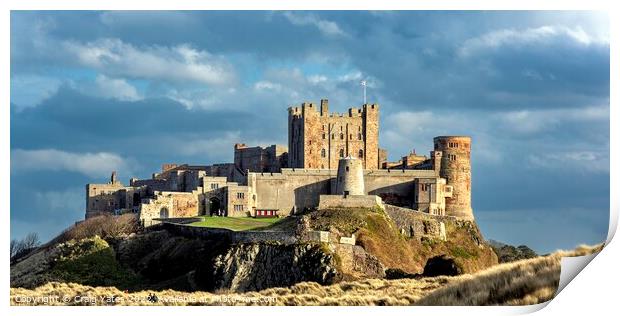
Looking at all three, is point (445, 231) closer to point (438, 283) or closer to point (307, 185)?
point (307, 185)

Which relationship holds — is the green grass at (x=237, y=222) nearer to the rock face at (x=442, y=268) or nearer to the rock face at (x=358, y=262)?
the rock face at (x=358, y=262)

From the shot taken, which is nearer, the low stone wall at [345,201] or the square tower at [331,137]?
the low stone wall at [345,201]

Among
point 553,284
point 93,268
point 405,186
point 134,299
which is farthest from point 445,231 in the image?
point 553,284

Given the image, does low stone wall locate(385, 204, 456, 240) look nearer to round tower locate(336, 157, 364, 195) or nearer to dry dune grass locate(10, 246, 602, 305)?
round tower locate(336, 157, 364, 195)

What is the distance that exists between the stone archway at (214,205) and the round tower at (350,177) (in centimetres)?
892

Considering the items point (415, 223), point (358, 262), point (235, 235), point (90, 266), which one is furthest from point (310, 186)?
point (90, 266)

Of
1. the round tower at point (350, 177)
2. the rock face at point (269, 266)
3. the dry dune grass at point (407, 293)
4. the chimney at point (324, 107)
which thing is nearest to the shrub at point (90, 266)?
the rock face at point (269, 266)

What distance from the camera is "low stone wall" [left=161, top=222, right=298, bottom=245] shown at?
71125 millimetres

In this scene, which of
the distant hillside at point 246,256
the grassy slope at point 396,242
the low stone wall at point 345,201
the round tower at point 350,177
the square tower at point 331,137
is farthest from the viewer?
the square tower at point 331,137

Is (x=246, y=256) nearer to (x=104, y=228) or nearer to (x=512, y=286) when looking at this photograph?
(x=104, y=228)

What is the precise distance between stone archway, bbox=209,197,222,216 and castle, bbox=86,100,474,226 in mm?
71

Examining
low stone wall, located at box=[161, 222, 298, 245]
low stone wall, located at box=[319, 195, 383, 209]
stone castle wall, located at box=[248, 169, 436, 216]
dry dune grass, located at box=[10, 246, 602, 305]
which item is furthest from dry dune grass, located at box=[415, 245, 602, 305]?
stone castle wall, located at box=[248, 169, 436, 216]

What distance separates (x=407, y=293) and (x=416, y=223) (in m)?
32.3

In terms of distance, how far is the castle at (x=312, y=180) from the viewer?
85.8 m
